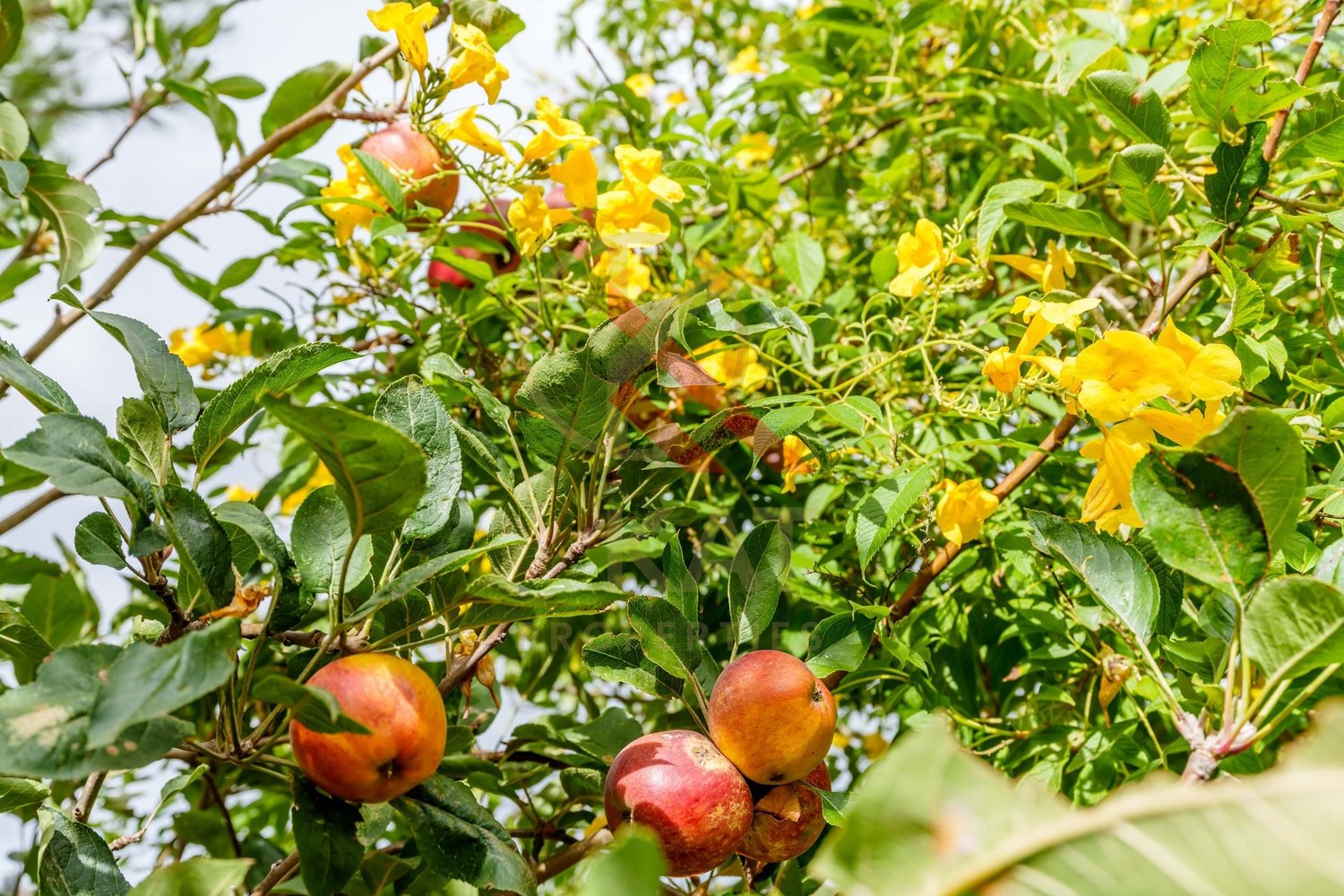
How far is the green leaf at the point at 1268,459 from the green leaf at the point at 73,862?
0.79m

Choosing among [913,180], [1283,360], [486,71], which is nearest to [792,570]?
[1283,360]

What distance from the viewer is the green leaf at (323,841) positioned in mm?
648

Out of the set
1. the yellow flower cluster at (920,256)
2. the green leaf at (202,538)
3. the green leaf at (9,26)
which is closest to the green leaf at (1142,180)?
the yellow flower cluster at (920,256)

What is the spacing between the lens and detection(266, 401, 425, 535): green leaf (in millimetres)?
512

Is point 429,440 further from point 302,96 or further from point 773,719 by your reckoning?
point 302,96

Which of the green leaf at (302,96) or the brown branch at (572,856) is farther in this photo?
the green leaf at (302,96)

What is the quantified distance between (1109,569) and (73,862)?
0.76 meters

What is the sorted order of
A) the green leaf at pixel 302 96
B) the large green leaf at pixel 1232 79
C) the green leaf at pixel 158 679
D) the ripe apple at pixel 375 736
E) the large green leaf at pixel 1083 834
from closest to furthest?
the large green leaf at pixel 1083 834 < the green leaf at pixel 158 679 < the ripe apple at pixel 375 736 < the large green leaf at pixel 1232 79 < the green leaf at pixel 302 96

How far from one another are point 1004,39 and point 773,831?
3.87 feet

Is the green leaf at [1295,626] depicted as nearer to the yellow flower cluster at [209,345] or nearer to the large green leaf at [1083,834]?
the large green leaf at [1083,834]

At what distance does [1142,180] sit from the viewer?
2.71ft

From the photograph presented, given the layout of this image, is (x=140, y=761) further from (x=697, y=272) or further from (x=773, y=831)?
(x=697, y=272)

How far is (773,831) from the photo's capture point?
73 centimetres

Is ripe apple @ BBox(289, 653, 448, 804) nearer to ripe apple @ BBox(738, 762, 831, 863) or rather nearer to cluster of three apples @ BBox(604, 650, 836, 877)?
cluster of three apples @ BBox(604, 650, 836, 877)
